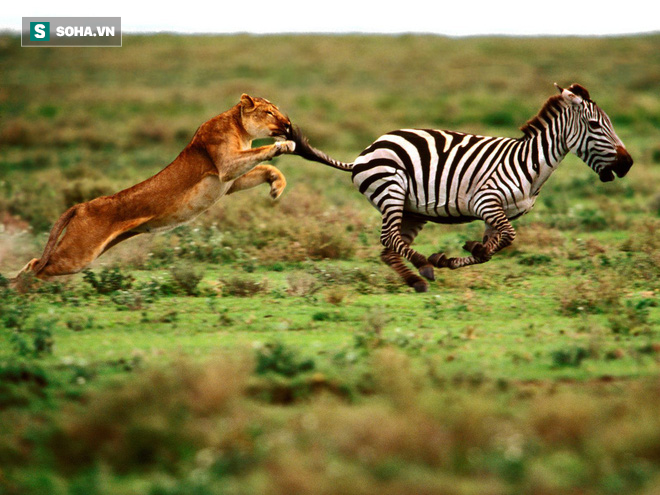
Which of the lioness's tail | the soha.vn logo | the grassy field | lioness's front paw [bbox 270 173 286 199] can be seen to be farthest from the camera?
the soha.vn logo

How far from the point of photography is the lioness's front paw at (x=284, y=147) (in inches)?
317

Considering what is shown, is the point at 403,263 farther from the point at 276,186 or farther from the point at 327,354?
the point at 327,354

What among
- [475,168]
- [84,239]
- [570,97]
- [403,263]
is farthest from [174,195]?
[570,97]

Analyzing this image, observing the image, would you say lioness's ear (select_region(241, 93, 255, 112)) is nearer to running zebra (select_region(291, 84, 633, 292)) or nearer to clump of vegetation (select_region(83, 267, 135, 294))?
running zebra (select_region(291, 84, 633, 292))

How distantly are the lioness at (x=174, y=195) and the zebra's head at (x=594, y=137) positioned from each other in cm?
302

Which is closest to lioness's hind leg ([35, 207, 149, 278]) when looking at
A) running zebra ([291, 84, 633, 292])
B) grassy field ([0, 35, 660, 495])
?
grassy field ([0, 35, 660, 495])

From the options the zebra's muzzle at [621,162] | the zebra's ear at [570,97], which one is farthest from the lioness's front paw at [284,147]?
the zebra's muzzle at [621,162]

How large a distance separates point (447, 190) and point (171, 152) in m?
14.4

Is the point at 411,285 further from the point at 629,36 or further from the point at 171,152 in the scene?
the point at 629,36

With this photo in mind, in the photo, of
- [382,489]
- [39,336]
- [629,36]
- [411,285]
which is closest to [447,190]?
[411,285]

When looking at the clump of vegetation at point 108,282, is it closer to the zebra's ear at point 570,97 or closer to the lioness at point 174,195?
the lioness at point 174,195

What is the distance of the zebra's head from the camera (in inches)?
340

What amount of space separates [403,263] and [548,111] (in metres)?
2.26

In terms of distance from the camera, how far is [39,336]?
660 cm
